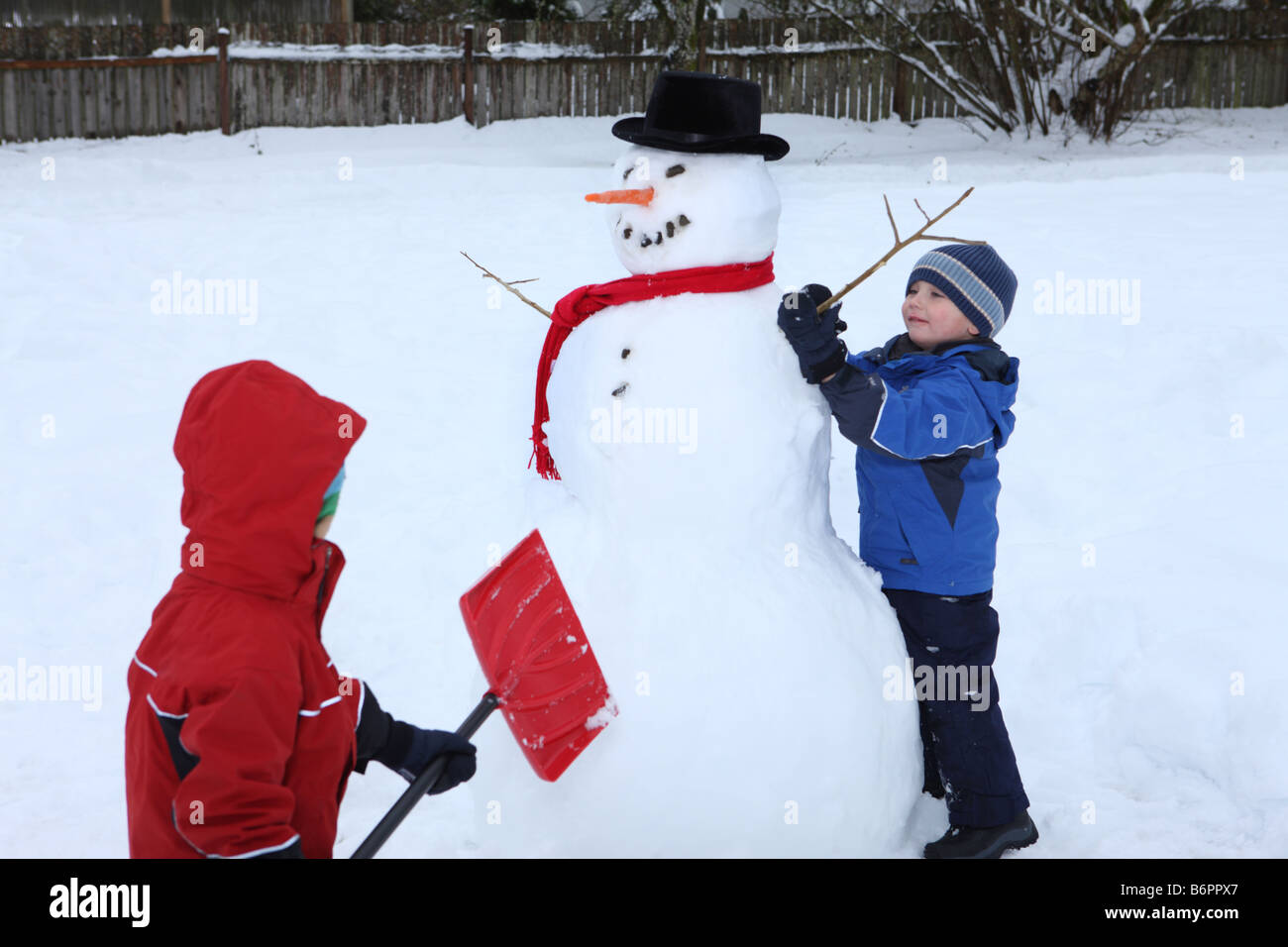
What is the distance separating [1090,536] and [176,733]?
3117 millimetres

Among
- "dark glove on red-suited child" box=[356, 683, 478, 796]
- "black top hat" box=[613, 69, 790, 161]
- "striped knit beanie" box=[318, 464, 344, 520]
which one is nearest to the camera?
"striped knit beanie" box=[318, 464, 344, 520]

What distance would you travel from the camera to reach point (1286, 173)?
25.5ft

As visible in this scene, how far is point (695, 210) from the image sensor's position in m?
2.35

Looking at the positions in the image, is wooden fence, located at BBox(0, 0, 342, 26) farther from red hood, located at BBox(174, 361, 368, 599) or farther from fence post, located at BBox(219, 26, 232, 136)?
red hood, located at BBox(174, 361, 368, 599)

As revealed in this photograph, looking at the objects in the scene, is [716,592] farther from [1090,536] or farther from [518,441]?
[518,441]

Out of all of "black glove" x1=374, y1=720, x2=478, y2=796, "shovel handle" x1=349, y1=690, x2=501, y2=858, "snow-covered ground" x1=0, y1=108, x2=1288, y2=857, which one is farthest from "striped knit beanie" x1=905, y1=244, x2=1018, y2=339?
"black glove" x1=374, y1=720, x2=478, y2=796

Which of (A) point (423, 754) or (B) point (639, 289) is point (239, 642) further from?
(B) point (639, 289)

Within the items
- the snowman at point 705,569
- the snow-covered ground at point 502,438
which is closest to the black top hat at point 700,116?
the snowman at point 705,569

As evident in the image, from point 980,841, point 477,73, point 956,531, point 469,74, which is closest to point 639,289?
point 956,531

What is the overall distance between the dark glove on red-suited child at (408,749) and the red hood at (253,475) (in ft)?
1.33

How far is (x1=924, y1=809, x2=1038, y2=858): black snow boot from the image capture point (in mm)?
2467

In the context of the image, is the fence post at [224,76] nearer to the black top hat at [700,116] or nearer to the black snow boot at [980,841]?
the black top hat at [700,116]

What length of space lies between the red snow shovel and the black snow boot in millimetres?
811

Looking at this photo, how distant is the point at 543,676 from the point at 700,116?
114 centimetres
